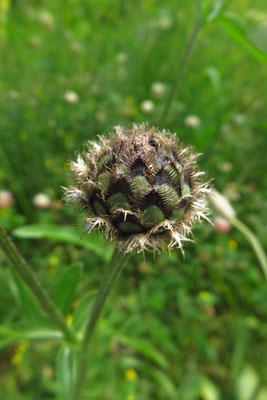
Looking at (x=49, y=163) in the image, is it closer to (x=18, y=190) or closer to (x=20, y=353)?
(x=18, y=190)

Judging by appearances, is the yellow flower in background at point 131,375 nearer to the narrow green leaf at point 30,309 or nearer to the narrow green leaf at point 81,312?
the narrow green leaf at point 81,312

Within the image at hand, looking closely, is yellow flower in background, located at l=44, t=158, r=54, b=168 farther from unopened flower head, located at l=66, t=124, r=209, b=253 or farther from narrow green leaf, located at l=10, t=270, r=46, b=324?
unopened flower head, located at l=66, t=124, r=209, b=253

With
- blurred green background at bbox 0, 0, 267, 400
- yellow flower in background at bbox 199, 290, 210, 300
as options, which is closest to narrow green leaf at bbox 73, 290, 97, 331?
blurred green background at bbox 0, 0, 267, 400

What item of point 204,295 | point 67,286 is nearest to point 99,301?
point 67,286

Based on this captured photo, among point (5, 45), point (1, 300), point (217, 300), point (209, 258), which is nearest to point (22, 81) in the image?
point (5, 45)

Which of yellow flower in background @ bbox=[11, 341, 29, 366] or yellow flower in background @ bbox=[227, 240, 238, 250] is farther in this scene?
yellow flower in background @ bbox=[227, 240, 238, 250]

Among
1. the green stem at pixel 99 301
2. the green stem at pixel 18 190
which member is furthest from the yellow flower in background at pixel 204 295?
the green stem at pixel 18 190
